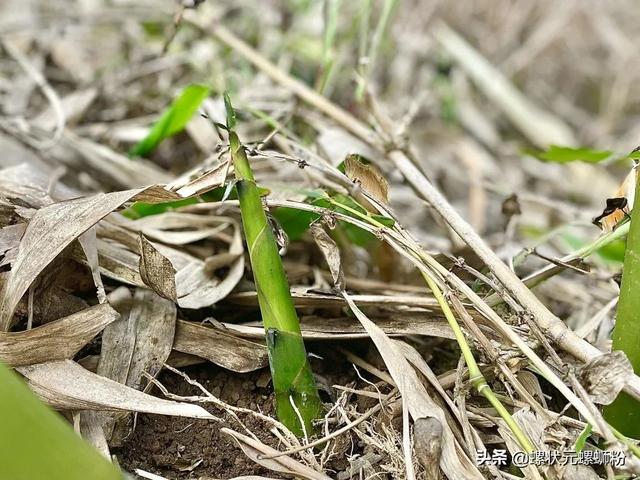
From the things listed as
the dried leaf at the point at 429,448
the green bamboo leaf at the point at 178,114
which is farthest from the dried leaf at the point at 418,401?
the green bamboo leaf at the point at 178,114

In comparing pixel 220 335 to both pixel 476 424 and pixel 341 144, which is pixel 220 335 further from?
pixel 341 144

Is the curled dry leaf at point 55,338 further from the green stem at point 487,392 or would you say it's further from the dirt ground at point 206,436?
the green stem at point 487,392

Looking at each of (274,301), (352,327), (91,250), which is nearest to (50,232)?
(91,250)

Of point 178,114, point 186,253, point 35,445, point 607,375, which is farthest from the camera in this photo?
point 178,114

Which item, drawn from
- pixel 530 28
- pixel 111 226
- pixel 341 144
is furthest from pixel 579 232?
pixel 530 28

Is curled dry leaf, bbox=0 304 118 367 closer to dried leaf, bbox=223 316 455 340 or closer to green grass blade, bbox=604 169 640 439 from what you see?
dried leaf, bbox=223 316 455 340

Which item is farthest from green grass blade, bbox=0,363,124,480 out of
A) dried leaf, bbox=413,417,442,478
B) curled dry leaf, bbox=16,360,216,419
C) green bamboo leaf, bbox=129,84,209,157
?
green bamboo leaf, bbox=129,84,209,157

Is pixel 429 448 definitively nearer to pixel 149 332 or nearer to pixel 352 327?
pixel 352 327
